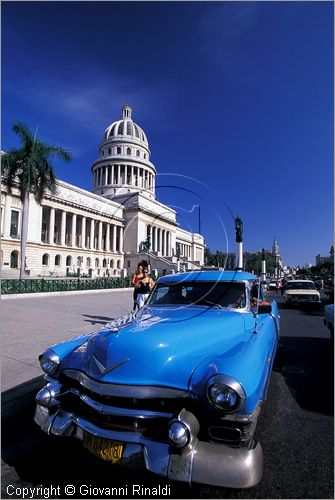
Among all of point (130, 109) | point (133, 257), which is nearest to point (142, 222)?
point (133, 257)

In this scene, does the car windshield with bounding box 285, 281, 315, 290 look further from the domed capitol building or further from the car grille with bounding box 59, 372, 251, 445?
the domed capitol building

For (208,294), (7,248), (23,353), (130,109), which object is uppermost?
(130,109)

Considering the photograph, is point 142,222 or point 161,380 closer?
point 161,380

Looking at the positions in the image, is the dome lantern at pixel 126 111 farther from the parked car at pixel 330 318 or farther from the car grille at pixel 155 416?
the car grille at pixel 155 416

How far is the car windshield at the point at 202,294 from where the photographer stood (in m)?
4.04

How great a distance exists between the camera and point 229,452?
2066mm

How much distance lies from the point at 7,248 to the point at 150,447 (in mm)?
50122

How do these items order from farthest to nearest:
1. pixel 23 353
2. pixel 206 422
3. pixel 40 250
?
pixel 40 250 → pixel 23 353 → pixel 206 422

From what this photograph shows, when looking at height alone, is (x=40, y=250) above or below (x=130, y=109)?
below

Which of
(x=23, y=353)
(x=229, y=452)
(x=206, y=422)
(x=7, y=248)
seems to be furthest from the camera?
(x=7, y=248)

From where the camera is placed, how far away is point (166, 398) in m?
2.32

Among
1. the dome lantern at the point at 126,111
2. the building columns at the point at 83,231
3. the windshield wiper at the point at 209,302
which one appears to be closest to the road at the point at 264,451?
the windshield wiper at the point at 209,302

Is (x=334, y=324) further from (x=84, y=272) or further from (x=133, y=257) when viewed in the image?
(x=133, y=257)

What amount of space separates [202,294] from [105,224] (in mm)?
66349
